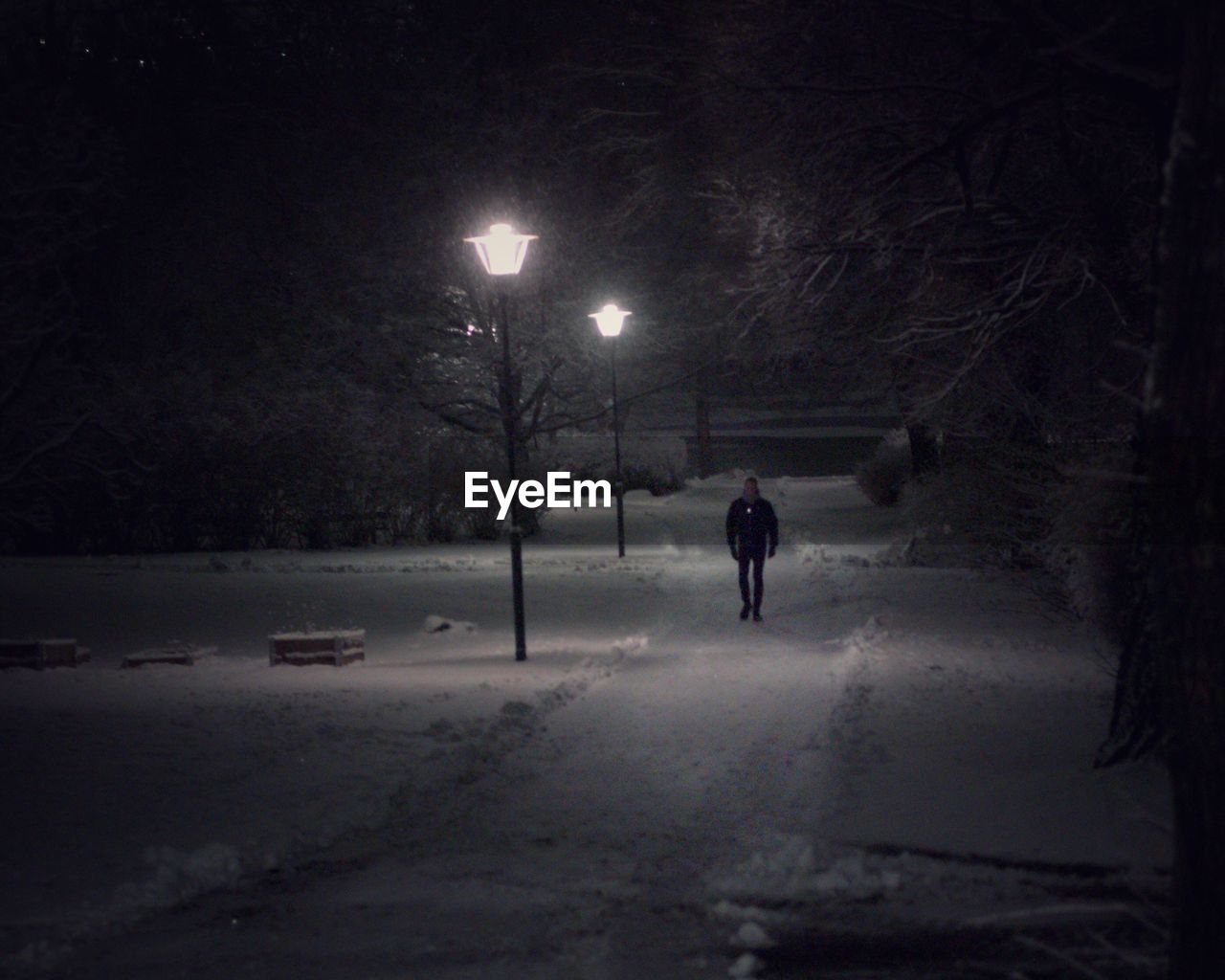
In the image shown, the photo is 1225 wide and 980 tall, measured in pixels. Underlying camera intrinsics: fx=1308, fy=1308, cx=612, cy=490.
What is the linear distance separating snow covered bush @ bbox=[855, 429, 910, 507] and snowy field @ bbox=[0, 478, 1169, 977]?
73.7 feet

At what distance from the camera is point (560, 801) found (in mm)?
7938

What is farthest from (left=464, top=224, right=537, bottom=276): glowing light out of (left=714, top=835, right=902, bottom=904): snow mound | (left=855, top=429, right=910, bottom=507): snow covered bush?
(left=855, top=429, right=910, bottom=507): snow covered bush

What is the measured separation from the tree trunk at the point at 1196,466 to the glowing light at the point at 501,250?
10073mm

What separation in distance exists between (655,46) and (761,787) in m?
6.15

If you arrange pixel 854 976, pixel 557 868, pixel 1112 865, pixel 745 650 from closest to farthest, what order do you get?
pixel 854 976
pixel 1112 865
pixel 557 868
pixel 745 650

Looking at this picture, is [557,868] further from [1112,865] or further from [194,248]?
[194,248]

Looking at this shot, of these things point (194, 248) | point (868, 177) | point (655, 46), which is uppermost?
point (194, 248)

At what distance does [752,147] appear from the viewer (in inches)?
448

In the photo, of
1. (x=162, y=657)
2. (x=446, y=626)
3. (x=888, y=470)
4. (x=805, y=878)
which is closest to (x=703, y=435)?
(x=888, y=470)

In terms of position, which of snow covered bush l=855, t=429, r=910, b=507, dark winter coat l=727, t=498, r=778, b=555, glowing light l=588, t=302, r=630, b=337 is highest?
glowing light l=588, t=302, r=630, b=337

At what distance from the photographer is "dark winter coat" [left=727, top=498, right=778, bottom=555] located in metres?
16.5

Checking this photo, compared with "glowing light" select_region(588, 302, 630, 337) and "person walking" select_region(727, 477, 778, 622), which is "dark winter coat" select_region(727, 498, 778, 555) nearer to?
"person walking" select_region(727, 477, 778, 622)

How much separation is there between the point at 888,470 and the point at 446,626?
23.0m

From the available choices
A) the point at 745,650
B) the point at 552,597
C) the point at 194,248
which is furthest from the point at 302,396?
the point at 745,650
